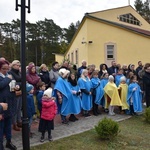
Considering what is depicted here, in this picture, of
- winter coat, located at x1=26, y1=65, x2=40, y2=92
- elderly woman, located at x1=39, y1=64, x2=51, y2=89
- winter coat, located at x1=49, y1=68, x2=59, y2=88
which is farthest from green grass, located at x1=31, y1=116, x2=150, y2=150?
elderly woman, located at x1=39, y1=64, x2=51, y2=89

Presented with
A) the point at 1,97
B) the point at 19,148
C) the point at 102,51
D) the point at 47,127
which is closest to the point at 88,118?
the point at 47,127

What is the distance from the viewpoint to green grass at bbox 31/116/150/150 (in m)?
5.59

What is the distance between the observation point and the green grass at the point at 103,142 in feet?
18.4

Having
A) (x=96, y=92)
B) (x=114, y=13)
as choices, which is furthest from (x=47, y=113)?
(x=114, y=13)

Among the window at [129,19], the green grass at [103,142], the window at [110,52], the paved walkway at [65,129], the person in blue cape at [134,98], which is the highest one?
the window at [129,19]

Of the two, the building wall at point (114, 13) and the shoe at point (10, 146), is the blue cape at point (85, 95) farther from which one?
the building wall at point (114, 13)

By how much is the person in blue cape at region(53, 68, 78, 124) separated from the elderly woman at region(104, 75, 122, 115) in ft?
5.86

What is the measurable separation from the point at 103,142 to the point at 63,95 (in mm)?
2156

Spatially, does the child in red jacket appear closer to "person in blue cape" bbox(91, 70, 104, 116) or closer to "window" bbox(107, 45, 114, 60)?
"person in blue cape" bbox(91, 70, 104, 116)

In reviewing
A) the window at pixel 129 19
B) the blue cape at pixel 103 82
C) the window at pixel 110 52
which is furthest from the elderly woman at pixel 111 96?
the window at pixel 129 19

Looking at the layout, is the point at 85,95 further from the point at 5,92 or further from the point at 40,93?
the point at 5,92

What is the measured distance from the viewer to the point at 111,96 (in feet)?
29.6

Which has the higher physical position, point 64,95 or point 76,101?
point 64,95

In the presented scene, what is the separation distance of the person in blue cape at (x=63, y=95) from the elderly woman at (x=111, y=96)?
70.3 inches
